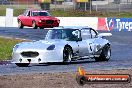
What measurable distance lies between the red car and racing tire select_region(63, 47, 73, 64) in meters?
23.5

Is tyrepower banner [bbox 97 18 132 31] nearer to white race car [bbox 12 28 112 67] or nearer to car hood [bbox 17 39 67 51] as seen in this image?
white race car [bbox 12 28 112 67]

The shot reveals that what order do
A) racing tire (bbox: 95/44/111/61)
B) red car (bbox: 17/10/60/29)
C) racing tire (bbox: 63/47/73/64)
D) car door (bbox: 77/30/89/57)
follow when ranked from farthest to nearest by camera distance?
red car (bbox: 17/10/60/29) < racing tire (bbox: 95/44/111/61) < car door (bbox: 77/30/89/57) < racing tire (bbox: 63/47/73/64)

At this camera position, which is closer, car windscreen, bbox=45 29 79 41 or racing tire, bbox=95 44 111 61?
car windscreen, bbox=45 29 79 41

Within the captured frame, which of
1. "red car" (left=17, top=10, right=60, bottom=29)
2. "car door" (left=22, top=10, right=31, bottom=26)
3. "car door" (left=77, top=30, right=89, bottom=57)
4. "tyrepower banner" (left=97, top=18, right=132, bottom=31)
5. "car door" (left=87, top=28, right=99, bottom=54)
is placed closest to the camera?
"car door" (left=77, top=30, right=89, bottom=57)

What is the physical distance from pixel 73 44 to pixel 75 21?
28.0 meters

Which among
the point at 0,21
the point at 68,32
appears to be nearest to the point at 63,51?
the point at 68,32

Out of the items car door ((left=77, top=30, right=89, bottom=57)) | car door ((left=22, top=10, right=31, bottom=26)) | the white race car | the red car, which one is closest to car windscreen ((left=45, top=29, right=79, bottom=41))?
the white race car

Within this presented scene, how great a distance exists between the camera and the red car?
41219 mm

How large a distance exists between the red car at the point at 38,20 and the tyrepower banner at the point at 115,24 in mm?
3975

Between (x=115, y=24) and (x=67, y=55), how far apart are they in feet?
88.3

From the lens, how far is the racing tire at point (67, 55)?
17.4 metres

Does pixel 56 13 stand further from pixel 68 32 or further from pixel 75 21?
pixel 68 32

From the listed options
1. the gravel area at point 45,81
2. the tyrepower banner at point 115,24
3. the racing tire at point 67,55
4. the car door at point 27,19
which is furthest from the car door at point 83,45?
the tyrepower banner at point 115,24

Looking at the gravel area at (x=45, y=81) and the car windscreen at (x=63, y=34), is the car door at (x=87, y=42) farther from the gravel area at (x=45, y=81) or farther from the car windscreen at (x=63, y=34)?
the gravel area at (x=45, y=81)
